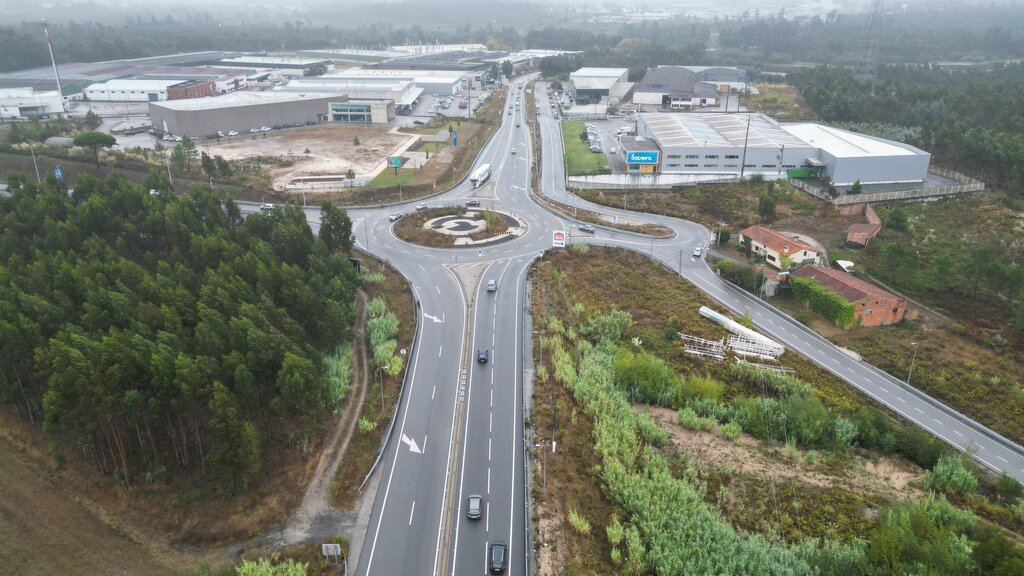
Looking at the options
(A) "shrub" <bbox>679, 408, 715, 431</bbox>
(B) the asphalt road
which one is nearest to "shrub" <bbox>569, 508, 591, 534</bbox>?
(B) the asphalt road

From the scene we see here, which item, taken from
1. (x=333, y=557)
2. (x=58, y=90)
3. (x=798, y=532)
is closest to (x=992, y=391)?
(x=798, y=532)

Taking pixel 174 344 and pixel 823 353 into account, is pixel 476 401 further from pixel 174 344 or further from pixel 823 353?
pixel 823 353

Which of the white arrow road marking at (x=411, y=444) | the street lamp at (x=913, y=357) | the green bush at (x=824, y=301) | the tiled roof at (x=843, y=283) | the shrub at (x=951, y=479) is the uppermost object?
the tiled roof at (x=843, y=283)

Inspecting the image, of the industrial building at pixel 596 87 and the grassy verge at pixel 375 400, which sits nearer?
the grassy verge at pixel 375 400

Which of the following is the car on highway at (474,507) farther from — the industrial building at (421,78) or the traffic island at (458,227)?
the industrial building at (421,78)

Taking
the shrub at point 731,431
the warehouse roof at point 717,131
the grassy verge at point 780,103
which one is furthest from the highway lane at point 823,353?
the grassy verge at point 780,103

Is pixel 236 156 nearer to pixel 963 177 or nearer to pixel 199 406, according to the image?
pixel 199 406

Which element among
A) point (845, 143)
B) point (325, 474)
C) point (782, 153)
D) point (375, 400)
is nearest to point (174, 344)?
point (325, 474)
